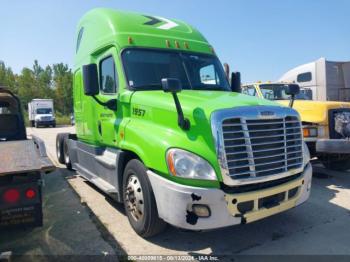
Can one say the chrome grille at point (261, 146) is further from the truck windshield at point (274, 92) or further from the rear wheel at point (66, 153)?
the rear wheel at point (66, 153)

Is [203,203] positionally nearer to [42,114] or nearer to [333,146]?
[333,146]

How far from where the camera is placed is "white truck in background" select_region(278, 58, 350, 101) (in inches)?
440

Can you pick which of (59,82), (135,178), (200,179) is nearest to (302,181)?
(200,179)

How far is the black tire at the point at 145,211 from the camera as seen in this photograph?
386 cm

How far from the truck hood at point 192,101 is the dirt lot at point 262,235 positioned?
1640 mm

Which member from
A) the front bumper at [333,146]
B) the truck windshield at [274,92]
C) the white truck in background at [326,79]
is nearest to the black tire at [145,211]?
the front bumper at [333,146]

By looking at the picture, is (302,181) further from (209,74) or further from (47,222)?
(47,222)

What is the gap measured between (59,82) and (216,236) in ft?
182

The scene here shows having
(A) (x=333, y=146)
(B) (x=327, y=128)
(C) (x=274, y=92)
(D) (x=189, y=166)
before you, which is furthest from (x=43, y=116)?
(D) (x=189, y=166)

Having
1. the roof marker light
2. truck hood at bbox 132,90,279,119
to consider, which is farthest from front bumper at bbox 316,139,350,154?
the roof marker light

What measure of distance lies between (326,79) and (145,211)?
9518 mm

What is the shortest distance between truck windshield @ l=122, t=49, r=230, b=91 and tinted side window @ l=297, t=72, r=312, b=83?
23.9 ft

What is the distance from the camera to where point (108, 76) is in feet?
17.4

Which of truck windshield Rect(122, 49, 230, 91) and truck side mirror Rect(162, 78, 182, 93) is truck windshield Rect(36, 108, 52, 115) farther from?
truck side mirror Rect(162, 78, 182, 93)
